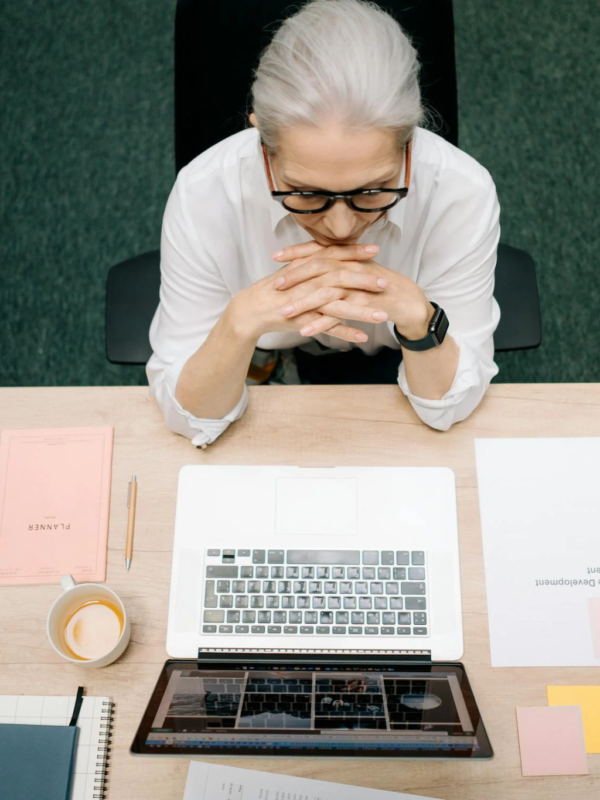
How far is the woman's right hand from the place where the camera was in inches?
37.6

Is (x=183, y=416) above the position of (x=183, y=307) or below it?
below

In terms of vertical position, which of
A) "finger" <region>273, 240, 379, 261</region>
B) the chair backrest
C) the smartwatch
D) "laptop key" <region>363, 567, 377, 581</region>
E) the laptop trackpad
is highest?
the chair backrest

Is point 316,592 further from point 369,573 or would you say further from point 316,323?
point 316,323

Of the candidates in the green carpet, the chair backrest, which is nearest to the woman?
the chair backrest

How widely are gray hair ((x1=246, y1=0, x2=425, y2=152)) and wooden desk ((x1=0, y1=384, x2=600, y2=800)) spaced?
0.42 m

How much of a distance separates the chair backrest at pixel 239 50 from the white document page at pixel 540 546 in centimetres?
57

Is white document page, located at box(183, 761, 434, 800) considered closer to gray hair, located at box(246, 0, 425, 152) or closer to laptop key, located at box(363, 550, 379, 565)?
laptop key, located at box(363, 550, 379, 565)

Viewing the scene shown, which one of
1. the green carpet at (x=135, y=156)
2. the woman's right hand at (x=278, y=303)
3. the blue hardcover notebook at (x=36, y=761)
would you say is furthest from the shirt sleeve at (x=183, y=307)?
the green carpet at (x=135, y=156)

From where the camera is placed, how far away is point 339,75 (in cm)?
78

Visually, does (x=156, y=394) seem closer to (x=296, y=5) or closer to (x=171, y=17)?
(x=296, y=5)

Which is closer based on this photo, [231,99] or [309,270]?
[309,270]

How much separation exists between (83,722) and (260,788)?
25cm

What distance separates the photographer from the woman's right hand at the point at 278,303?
0.96 metres

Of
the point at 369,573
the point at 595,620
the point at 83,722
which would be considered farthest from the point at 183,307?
the point at 595,620
